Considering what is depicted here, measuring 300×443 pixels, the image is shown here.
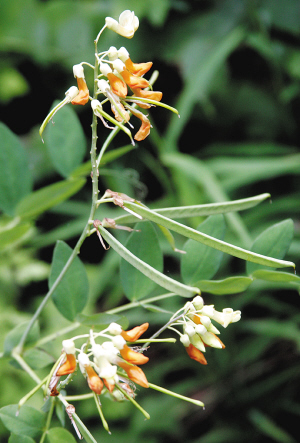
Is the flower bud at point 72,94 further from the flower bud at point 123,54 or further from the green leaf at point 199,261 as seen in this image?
the green leaf at point 199,261

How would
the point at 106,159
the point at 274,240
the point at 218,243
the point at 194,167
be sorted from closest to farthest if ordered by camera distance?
the point at 218,243
the point at 274,240
the point at 106,159
the point at 194,167

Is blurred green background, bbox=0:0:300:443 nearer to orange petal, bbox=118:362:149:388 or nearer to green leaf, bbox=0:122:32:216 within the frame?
green leaf, bbox=0:122:32:216

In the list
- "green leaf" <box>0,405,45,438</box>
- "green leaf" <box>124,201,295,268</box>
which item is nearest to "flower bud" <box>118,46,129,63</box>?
"green leaf" <box>124,201,295,268</box>

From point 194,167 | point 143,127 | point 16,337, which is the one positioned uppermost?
point 143,127

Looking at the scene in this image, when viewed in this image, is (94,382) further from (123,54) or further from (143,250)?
(123,54)

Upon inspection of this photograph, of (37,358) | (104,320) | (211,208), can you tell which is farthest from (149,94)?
(37,358)

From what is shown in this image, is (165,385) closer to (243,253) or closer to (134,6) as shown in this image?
(243,253)
